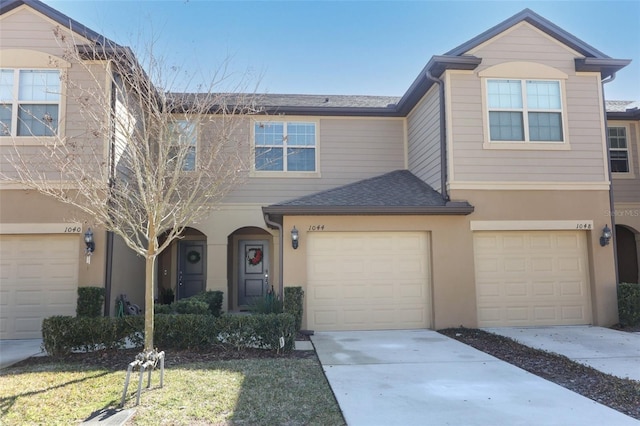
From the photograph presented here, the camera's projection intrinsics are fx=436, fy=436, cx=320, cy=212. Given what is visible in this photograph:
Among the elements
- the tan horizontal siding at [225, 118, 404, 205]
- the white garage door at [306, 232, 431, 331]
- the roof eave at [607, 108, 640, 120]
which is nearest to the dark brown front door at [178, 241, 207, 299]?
the tan horizontal siding at [225, 118, 404, 205]

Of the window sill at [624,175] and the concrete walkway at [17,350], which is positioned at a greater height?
the window sill at [624,175]

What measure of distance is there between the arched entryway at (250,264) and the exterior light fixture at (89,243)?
16.4 feet

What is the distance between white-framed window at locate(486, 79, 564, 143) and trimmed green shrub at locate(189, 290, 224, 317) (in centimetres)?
756

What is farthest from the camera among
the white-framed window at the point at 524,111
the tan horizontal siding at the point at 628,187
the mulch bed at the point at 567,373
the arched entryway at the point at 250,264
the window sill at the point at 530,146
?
the arched entryway at the point at 250,264

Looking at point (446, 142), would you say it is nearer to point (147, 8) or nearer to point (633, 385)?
point (633, 385)

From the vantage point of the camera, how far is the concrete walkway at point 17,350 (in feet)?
23.6

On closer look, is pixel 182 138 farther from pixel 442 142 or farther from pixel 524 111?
pixel 524 111

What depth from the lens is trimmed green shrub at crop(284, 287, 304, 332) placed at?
8.99 metres

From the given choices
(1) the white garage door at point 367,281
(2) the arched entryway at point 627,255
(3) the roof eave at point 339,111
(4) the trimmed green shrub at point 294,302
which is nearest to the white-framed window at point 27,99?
(3) the roof eave at point 339,111

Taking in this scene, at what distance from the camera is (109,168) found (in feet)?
29.0

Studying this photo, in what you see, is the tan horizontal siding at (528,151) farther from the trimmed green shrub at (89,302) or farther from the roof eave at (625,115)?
the trimmed green shrub at (89,302)

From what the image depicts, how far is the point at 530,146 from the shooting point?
1005 centimetres

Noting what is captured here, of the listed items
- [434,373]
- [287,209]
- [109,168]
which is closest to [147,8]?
[109,168]

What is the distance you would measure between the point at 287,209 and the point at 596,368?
6110 millimetres
